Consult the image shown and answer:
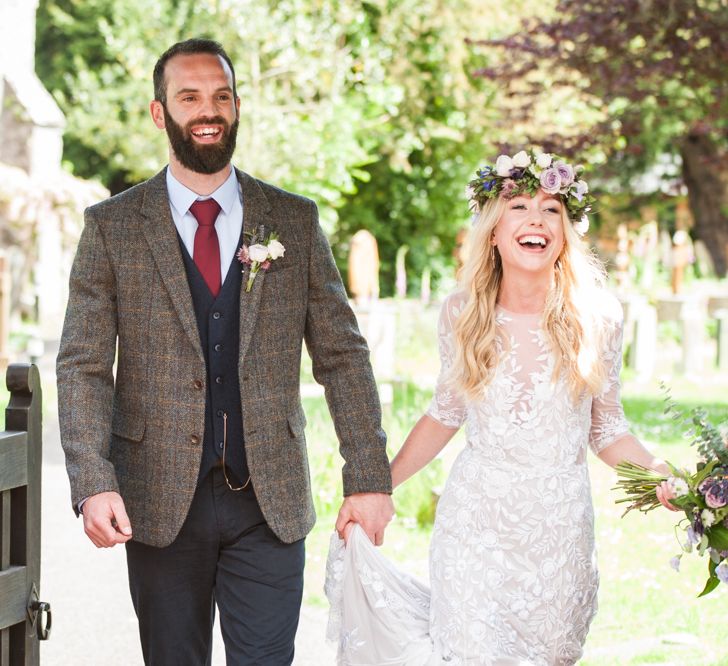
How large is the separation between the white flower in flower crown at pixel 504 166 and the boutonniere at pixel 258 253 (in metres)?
0.73

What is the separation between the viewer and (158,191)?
3.80 meters

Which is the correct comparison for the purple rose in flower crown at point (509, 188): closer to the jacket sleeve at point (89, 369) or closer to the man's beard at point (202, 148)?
the man's beard at point (202, 148)

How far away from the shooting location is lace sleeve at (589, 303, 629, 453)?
13.0ft

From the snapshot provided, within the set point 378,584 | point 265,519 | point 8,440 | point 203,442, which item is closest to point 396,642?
point 378,584

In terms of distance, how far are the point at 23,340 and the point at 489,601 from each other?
1408 centimetres

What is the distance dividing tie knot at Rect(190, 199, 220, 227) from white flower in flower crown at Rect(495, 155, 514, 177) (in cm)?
88

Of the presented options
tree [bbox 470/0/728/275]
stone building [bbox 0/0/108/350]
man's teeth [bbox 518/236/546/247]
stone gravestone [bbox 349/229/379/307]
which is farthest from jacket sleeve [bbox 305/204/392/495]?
stone building [bbox 0/0/108/350]

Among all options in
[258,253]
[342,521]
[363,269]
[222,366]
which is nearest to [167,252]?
[258,253]

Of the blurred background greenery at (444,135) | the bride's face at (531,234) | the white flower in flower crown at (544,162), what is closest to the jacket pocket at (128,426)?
the bride's face at (531,234)

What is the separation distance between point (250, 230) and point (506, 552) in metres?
1.23

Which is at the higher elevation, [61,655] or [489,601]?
[489,601]

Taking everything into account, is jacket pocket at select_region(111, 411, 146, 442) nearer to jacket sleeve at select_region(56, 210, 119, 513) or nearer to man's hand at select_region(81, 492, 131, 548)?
jacket sleeve at select_region(56, 210, 119, 513)

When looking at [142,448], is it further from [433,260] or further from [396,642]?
[433,260]

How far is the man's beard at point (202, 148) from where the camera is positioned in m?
3.74
